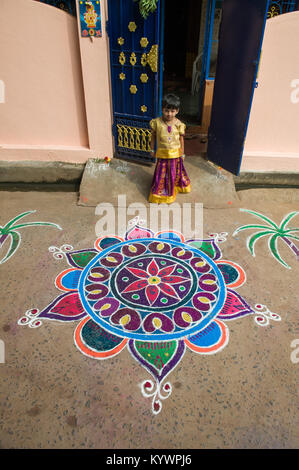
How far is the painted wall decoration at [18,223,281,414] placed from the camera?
95.3 inches

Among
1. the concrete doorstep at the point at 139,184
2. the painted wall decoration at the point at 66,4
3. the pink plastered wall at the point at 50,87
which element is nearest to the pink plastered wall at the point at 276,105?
the concrete doorstep at the point at 139,184

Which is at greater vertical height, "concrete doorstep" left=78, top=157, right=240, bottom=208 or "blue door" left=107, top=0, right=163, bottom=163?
"blue door" left=107, top=0, right=163, bottom=163

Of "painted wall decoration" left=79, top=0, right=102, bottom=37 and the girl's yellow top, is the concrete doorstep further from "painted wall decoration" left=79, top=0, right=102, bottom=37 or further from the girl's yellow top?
"painted wall decoration" left=79, top=0, right=102, bottom=37

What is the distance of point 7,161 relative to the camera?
16.0ft

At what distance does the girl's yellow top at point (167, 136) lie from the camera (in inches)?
146

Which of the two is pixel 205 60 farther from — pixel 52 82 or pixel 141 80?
pixel 52 82

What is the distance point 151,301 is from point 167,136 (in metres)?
2.03

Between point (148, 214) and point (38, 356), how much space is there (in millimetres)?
2277

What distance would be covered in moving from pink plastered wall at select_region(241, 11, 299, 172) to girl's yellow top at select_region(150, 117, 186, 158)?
130cm

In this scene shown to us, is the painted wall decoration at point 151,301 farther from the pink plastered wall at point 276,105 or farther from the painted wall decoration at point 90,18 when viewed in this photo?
the painted wall decoration at point 90,18

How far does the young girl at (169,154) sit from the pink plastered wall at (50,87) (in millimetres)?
1120

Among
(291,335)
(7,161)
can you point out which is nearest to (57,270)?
(291,335)

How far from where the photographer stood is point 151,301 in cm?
283

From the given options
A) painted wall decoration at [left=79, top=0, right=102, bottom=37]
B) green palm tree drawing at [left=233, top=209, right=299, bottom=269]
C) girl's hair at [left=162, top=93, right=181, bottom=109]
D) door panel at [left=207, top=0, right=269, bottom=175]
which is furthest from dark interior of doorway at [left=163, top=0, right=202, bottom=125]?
green palm tree drawing at [left=233, top=209, right=299, bottom=269]
